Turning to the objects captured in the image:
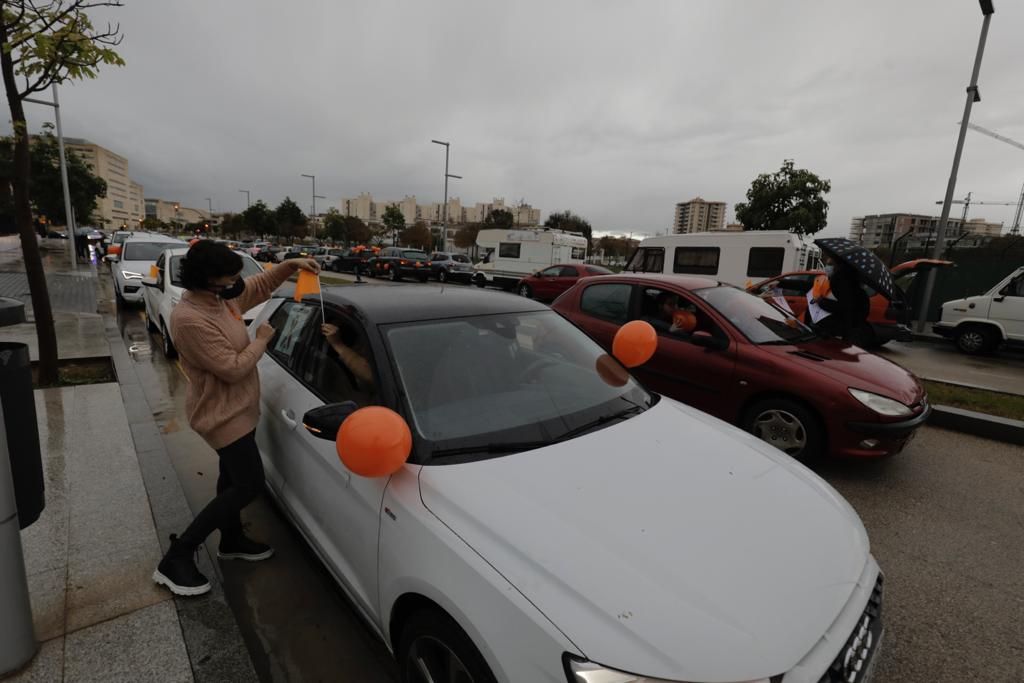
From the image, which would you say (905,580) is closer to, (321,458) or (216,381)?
(321,458)

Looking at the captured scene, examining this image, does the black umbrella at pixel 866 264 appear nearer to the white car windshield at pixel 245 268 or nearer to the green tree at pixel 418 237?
the white car windshield at pixel 245 268

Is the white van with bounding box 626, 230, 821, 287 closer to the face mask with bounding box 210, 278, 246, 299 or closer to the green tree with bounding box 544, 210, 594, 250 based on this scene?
the face mask with bounding box 210, 278, 246, 299

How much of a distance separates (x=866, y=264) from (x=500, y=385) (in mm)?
4593

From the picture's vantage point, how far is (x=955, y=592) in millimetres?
2697

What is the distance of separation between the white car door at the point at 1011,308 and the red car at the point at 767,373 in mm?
7902

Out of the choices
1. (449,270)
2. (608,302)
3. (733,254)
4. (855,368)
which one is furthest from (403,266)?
(855,368)

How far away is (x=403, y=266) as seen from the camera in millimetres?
24328

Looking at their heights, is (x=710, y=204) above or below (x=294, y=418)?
above

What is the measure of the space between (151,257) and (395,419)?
40.3 ft

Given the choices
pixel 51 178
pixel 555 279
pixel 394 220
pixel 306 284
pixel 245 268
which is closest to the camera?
pixel 306 284

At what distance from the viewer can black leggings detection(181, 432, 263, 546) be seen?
2.46 metres

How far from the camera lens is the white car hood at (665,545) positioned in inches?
49.7

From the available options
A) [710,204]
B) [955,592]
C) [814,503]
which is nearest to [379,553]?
[814,503]

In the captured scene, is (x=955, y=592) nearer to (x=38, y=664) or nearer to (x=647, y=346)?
(x=647, y=346)
